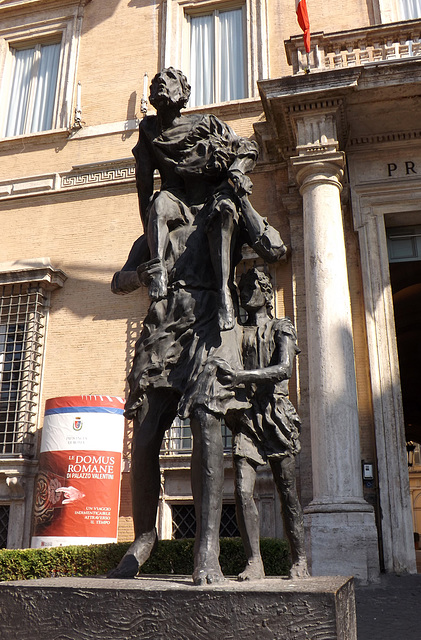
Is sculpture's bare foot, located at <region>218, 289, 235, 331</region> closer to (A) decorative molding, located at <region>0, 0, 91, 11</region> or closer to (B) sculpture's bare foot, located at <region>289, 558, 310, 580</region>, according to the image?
(B) sculpture's bare foot, located at <region>289, 558, 310, 580</region>

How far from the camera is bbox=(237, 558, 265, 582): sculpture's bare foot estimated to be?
2859 millimetres

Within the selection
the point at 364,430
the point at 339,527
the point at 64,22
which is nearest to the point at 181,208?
the point at 339,527

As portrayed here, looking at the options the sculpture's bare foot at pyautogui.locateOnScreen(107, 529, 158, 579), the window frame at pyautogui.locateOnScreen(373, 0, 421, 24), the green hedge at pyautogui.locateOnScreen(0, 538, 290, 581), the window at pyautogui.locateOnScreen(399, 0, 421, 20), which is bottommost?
the green hedge at pyautogui.locateOnScreen(0, 538, 290, 581)

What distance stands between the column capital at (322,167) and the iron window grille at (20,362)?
5.75 metres

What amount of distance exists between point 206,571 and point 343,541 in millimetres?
6166

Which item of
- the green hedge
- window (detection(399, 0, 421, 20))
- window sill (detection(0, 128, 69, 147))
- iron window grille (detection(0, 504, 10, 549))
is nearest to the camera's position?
the green hedge

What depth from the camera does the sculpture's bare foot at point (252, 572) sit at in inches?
113

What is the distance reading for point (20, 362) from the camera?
12.2 metres

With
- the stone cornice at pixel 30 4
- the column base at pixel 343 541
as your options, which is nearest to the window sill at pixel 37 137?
the stone cornice at pixel 30 4

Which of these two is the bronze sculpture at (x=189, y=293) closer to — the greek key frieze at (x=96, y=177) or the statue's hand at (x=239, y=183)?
the statue's hand at (x=239, y=183)

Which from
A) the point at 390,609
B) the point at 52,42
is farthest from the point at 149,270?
the point at 52,42

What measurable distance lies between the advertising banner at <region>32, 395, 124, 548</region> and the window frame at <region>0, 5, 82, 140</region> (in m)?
7.11

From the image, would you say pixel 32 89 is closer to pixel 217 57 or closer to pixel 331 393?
pixel 217 57

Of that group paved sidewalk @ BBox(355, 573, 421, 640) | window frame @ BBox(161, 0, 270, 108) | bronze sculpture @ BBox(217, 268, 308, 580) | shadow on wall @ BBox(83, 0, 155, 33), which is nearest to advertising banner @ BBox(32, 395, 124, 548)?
paved sidewalk @ BBox(355, 573, 421, 640)
